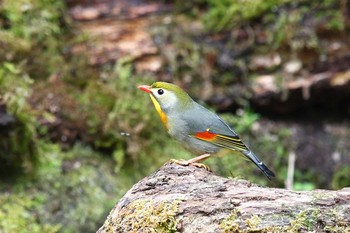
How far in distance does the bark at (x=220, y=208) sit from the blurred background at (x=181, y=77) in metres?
2.83

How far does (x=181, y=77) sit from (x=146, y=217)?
13.1 ft

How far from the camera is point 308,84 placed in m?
6.68

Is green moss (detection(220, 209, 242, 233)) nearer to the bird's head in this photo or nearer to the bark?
the bark

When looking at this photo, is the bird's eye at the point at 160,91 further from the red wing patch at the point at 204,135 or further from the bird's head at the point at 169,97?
the red wing patch at the point at 204,135

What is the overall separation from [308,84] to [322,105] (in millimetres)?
472

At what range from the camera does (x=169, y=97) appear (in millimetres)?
4480

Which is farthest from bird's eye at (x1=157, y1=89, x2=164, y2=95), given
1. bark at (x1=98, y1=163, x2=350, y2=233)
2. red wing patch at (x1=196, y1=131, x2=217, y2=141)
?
bark at (x1=98, y1=163, x2=350, y2=233)

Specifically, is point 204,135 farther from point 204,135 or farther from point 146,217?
point 146,217

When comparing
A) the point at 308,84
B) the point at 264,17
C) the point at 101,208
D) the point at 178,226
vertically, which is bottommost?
the point at 101,208

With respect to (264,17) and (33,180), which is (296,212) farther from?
(264,17)

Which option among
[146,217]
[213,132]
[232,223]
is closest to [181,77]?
[213,132]

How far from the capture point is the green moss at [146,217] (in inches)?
117

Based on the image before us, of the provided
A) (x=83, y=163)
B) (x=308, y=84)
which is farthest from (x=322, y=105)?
(x=83, y=163)

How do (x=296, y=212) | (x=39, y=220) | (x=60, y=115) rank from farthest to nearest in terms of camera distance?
(x=60, y=115), (x=39, y=220), (x=296, y=212)
